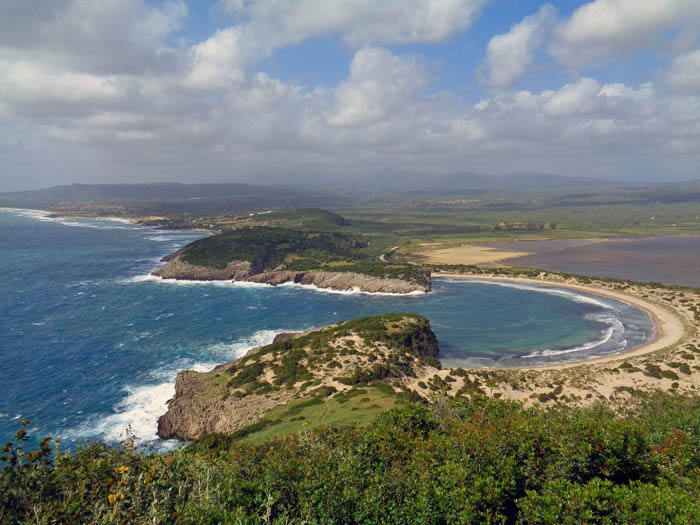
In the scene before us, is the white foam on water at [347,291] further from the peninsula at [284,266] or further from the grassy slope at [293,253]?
the grassy slope at [293,253]

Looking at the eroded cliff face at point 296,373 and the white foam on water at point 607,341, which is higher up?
the eroded cliff face at point 296,373

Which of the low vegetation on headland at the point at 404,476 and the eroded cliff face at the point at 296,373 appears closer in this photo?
the low vegetation on headland at the point at 404,476

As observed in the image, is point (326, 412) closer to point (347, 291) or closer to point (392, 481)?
point (392, 481)

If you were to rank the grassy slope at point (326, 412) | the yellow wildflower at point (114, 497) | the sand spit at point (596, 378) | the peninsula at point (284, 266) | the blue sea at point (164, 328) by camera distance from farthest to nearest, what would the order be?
the peninsula at point (284, 266) → the blue sea at point (164, 328) → the sand spit at point (596, 378) → the grassy slope at point (326, 412) → the yellow wildflower at point (114, 497)

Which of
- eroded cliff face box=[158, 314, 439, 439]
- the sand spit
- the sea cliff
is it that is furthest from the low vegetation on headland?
the sea cliff

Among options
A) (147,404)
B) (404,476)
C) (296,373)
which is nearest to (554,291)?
(296,373)

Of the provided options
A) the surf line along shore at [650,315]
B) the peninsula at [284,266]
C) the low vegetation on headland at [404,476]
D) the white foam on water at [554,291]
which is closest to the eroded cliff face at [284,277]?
the peninsula at [284,266]

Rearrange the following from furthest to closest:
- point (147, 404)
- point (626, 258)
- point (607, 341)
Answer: point (626, 258) < point (607, 341) < point (147, 404)
